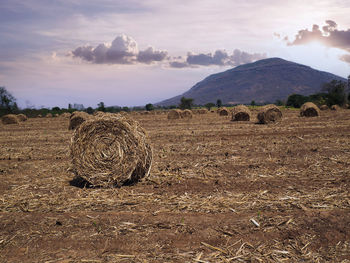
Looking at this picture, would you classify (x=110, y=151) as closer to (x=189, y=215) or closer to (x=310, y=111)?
(x=189, y=215)

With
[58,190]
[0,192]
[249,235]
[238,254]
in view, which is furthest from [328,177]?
[0,192]

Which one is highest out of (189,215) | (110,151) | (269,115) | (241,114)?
(241,114)

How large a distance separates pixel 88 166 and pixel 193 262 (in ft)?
15.9

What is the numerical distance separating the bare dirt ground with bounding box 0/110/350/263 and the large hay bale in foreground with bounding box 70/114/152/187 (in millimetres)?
422

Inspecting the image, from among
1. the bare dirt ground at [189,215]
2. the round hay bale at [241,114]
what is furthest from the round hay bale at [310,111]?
the bare dirt ground at [189,215]

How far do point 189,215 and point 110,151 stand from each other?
11.4 ft

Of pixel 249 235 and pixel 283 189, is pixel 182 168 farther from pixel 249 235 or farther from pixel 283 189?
pixel 249 235

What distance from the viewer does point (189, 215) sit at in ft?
18.6

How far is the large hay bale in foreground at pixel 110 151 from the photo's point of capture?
7883 mm

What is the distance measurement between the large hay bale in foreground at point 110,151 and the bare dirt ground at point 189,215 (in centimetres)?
42

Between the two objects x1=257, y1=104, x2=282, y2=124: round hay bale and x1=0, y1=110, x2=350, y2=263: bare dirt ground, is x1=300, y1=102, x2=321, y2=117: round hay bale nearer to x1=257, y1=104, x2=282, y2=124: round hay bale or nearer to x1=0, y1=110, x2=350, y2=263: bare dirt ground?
x1=257, y1=104, x2=282, y2=124: round hay bale

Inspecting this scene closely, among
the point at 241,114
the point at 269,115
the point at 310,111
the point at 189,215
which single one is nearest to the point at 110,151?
the point at 189,215

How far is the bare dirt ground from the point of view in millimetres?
4469

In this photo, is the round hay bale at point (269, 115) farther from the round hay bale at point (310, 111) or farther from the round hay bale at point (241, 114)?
the round hay bale at point (310, 111)
